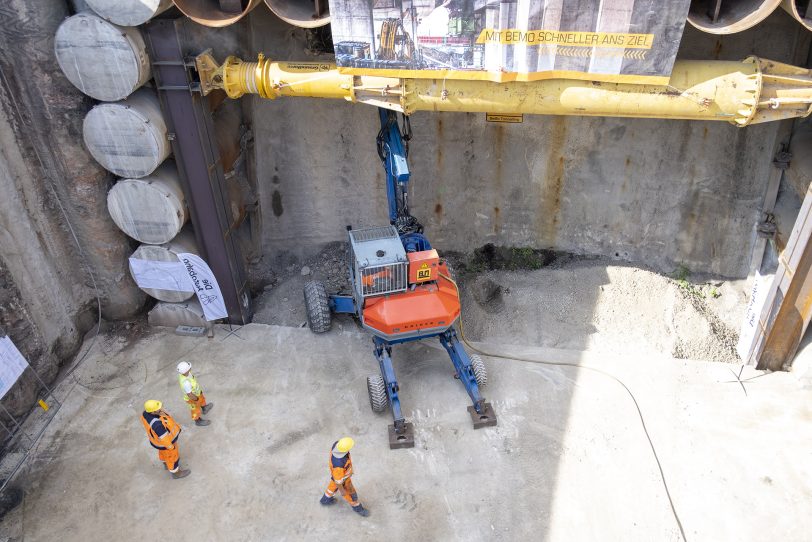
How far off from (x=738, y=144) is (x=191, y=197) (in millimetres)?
9252

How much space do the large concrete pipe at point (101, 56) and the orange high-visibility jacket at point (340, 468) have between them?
584 centimetres

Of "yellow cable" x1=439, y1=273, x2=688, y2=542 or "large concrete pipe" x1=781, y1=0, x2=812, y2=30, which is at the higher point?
"large concrete pipe" x1=781, y1=0, x2=812, y2=30

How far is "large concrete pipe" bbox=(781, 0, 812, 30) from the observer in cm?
705

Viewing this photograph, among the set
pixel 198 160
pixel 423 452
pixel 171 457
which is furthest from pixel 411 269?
pixel 171 457

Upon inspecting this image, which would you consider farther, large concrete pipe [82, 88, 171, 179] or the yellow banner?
large concrete pipe [82, 88, 171, 179]

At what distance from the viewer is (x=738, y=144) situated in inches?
406

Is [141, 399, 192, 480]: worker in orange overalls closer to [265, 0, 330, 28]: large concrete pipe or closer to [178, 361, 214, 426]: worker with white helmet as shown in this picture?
[178, 361, 214, 426]: worker with white helmet

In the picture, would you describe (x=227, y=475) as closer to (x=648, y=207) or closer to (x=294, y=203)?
(x=294, y=203)

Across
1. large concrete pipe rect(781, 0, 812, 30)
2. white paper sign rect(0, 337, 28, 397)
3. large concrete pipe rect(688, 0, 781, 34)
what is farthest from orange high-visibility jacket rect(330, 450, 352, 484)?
large concrete pipe rect(781, 0, 812, 30)

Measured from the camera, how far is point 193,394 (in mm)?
8781

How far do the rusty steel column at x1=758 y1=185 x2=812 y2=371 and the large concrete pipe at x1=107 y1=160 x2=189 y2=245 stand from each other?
9.34 meters

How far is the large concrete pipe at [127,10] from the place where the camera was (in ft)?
26.0

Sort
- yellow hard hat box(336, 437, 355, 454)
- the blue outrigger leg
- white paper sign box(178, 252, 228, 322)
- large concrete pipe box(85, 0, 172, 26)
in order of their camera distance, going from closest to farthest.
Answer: yellow hard hat box(336, 437, 355, 454), large concrete pipe box(85, 0, 172, 26), the blue outrigger leg, white paper sign box(178, 252, 228, 322)

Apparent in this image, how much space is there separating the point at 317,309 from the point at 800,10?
27.2ft
